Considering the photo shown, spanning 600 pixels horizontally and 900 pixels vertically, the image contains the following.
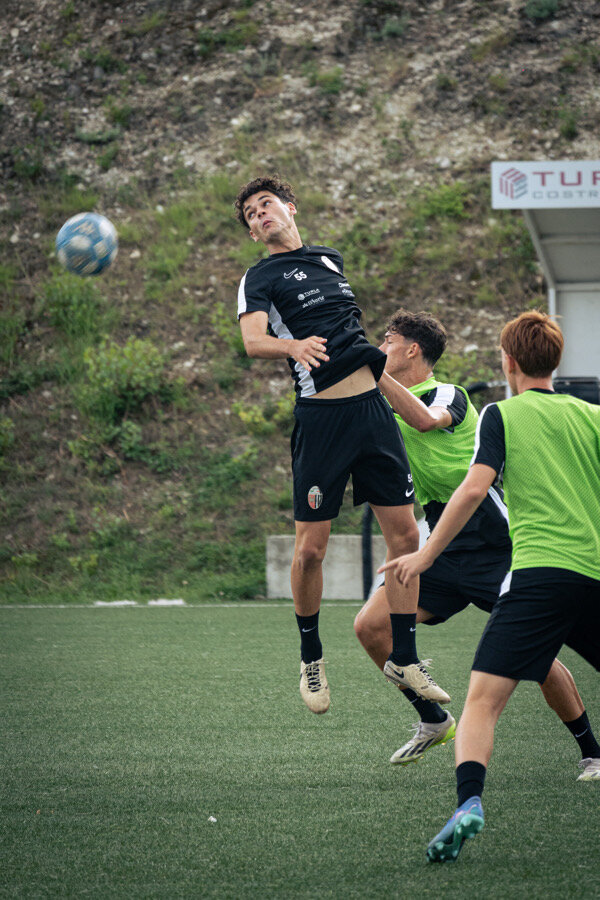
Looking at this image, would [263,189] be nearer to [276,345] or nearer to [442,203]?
[276,345]

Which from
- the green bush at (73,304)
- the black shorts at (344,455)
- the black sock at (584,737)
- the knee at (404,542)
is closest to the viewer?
the black sock at (584,737)

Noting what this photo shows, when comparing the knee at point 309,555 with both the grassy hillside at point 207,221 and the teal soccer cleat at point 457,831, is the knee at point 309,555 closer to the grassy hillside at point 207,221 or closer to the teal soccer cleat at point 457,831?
the teal soccer cleat at point 457,831

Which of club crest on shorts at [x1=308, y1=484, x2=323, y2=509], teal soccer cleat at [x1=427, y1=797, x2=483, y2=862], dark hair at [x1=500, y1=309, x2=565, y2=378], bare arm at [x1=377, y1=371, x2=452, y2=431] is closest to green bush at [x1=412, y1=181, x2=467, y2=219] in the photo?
bare arm at [x1=377, y1=371, x2=452, y2=431]

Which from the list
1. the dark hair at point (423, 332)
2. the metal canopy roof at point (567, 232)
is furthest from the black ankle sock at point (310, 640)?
the metal canopy roof at point (567, 232)

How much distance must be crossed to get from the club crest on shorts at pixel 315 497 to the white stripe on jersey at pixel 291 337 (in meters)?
0.46

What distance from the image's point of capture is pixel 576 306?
1531 cm

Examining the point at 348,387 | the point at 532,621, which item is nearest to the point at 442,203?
the point at 348,387

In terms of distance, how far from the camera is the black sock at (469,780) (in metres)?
3.22

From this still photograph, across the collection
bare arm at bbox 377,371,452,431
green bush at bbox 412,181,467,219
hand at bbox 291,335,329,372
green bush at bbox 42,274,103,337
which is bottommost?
green bush at bbox 42,274,103,337

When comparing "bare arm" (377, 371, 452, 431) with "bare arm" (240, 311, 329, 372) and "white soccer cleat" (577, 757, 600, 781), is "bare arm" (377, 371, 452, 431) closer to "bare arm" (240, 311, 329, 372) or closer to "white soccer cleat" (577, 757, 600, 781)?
"bare arm" (240, 311, 329, 372)

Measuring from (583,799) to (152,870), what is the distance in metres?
1.81

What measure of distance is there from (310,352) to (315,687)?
166 cm

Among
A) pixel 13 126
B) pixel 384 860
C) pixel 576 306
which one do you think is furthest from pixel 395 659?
pixel 13 126

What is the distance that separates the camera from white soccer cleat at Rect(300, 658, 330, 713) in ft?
15.7
